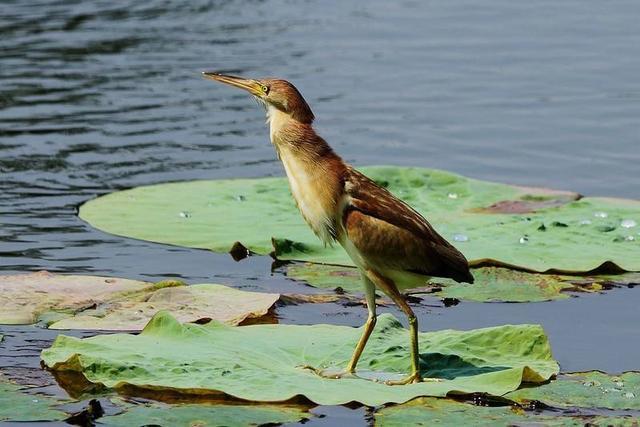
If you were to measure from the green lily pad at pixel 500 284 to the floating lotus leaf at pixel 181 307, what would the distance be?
2.53ft

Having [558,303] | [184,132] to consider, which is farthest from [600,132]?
[558,303]

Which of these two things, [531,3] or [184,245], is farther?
[531,3]

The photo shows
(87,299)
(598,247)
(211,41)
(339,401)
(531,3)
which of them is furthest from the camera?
(531,3)

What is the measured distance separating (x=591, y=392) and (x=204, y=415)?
170 cm

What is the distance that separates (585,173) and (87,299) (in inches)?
216

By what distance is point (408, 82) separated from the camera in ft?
50.8

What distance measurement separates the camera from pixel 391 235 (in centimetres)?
671

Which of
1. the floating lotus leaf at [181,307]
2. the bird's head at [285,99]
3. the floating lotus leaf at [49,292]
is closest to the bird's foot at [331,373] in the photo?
the floating lotus leaf at [181,307]

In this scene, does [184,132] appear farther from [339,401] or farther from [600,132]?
[339,401]

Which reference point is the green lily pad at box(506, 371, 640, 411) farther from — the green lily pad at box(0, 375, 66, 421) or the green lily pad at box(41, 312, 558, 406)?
the green lily pad at box(0, 375, 66, 421)

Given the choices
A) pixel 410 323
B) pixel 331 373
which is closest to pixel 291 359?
pixel 331 373

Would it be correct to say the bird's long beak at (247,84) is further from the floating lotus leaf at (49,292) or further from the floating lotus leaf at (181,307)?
the floating lotus leaf at (49,292)

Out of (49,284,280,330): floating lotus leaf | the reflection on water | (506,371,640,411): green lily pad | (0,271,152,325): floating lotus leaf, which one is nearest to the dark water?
the reflection on water

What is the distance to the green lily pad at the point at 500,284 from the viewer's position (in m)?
8.33
